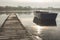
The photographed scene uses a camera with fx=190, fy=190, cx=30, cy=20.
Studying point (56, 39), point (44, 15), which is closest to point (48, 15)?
point (44, 15)

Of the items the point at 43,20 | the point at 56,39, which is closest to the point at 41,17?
the point at 43,20

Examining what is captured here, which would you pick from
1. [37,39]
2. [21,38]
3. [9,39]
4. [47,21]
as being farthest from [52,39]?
[47,21]

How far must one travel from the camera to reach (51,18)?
2031 centimetres

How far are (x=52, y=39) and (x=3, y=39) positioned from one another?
261 centimetres

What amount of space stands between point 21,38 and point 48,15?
1012 centimetres

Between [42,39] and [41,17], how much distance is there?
10.2m

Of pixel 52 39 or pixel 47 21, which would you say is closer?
pixel 52 39

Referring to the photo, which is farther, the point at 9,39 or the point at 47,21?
the point at 47,21

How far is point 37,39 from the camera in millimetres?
9852

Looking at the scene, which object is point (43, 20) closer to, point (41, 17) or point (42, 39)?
point (41, 17)

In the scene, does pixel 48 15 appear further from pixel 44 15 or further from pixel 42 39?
pixel 42 39

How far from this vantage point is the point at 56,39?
10273mm

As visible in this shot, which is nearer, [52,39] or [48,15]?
[52,39]

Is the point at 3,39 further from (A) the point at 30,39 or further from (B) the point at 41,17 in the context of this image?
(B) the point at 41,17
